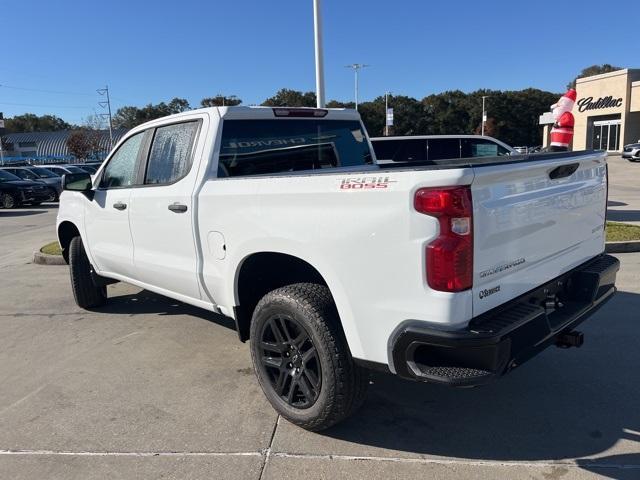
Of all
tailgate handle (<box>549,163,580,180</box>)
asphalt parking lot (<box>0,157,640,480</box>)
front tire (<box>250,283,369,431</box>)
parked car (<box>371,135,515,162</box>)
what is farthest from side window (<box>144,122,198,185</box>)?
parked car (<box>371,135,515,162</box>)

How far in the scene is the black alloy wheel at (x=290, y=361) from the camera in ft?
10.3

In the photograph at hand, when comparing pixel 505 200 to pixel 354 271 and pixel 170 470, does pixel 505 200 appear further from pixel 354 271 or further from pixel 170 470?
pixel 170 470

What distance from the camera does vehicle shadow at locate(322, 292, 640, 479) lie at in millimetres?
3080

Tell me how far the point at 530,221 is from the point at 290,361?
1648 millimetres

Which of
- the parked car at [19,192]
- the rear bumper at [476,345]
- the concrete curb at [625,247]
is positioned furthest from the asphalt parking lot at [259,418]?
the parked car at [19,192]

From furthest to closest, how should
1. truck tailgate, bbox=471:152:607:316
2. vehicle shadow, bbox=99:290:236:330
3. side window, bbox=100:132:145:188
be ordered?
1. vehicle shadow, bbox=99:290:236:330
2. side window, bbox=100:132:145:188
3. truck tailgate, bbox=471:152:607:316

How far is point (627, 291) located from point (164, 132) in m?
5.35

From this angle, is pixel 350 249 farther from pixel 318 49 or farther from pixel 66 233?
pixel 318 49

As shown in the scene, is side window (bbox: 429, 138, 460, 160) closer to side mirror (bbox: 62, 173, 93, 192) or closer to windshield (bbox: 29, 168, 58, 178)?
side mirror (bbox: 62, 173, 93, 192)

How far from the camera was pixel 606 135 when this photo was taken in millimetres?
53656

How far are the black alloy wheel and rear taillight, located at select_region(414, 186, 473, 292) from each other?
963mm

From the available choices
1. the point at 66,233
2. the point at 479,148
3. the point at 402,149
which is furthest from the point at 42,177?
the point at 66,233

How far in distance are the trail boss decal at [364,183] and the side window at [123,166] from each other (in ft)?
8.58

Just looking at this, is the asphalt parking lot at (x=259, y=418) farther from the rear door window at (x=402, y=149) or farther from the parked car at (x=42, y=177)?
the parked car at (x=42, y=177)
